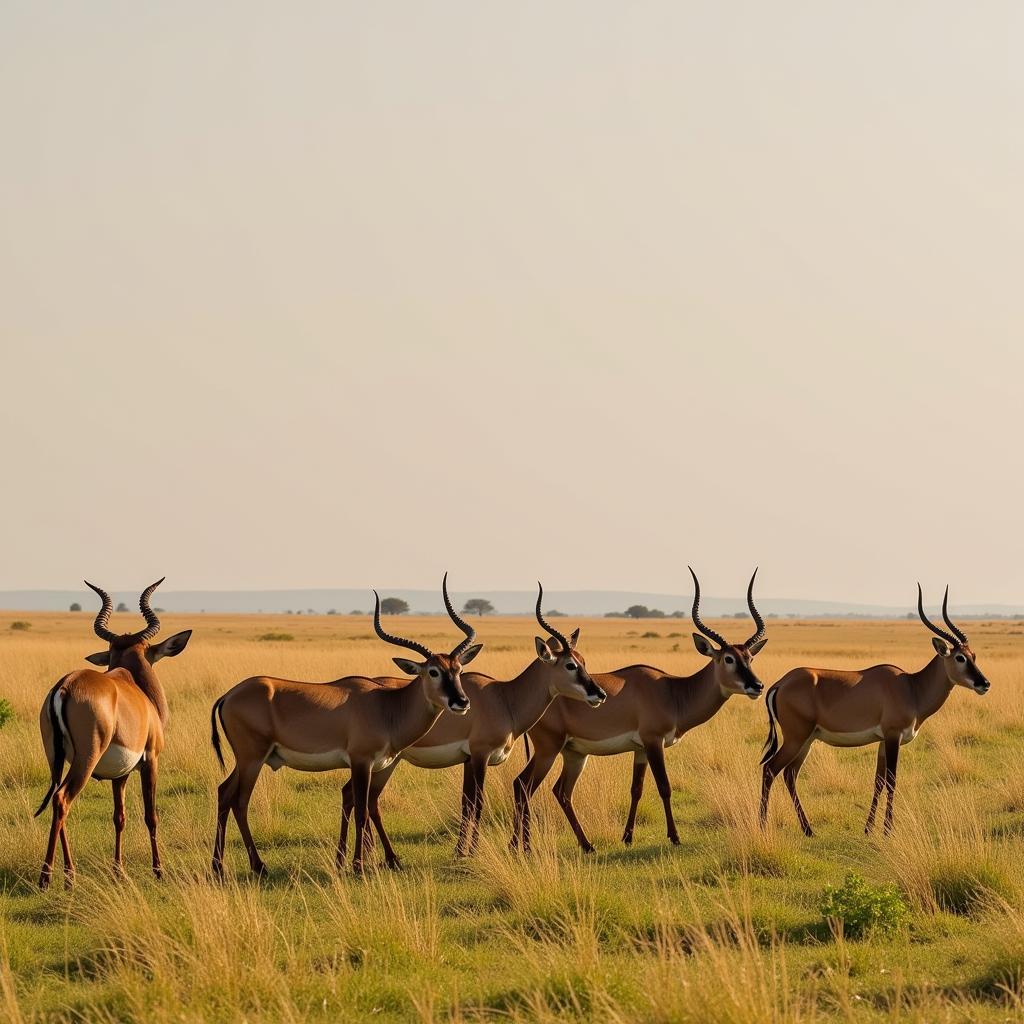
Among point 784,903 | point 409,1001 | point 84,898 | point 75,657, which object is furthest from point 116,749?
point 75,657

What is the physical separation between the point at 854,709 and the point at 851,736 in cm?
28

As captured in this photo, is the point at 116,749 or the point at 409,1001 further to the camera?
the point at 116,749

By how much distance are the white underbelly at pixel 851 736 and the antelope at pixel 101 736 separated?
253 inches

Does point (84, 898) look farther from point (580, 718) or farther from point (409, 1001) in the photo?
point (580, 718)

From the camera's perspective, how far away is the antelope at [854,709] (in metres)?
14.2

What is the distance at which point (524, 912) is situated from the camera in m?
9.77

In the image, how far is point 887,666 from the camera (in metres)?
14.9

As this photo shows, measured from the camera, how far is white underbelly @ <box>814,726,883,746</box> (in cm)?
1421

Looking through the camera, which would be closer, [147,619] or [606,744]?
[147,619]

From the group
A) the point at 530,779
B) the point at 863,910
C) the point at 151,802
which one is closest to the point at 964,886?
the point at 863,910

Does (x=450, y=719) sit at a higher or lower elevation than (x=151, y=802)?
higher

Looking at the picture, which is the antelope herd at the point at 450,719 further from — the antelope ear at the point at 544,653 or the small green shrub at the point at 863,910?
the small green shrub at the point at 863,910

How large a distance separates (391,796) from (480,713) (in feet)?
9.91

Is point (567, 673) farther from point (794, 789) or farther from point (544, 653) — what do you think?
point (794, 789)
